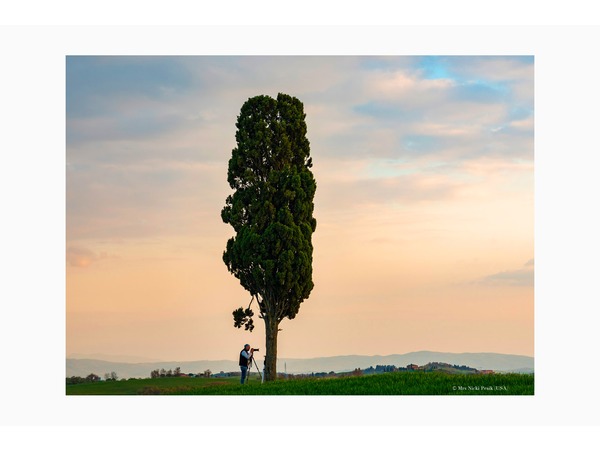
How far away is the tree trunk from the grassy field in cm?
76

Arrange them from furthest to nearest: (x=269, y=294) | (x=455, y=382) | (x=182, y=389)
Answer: (x=269, y=294)
(x=182, y=389)
(x=455, y=382)

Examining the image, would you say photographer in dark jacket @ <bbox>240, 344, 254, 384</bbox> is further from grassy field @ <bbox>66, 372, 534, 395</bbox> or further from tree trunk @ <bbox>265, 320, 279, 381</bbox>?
tree trunk @ <bbox>265, 320, 279, 381</bbox>

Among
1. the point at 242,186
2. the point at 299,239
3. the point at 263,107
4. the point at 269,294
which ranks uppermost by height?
the point at 263,107

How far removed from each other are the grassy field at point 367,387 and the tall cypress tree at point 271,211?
2.53m

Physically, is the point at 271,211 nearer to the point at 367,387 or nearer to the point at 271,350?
the point at 271,350

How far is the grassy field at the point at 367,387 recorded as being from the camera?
20.5 m

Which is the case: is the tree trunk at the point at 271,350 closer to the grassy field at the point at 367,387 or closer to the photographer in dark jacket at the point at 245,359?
the photographer in dark jacket at the point at 245,359

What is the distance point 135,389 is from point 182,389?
138cm

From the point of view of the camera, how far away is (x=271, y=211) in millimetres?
25047

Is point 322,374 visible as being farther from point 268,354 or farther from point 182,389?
point 182,389

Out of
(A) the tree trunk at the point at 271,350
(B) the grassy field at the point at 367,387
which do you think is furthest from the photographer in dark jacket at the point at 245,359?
(A) the tree trunk at the point at 271,350
